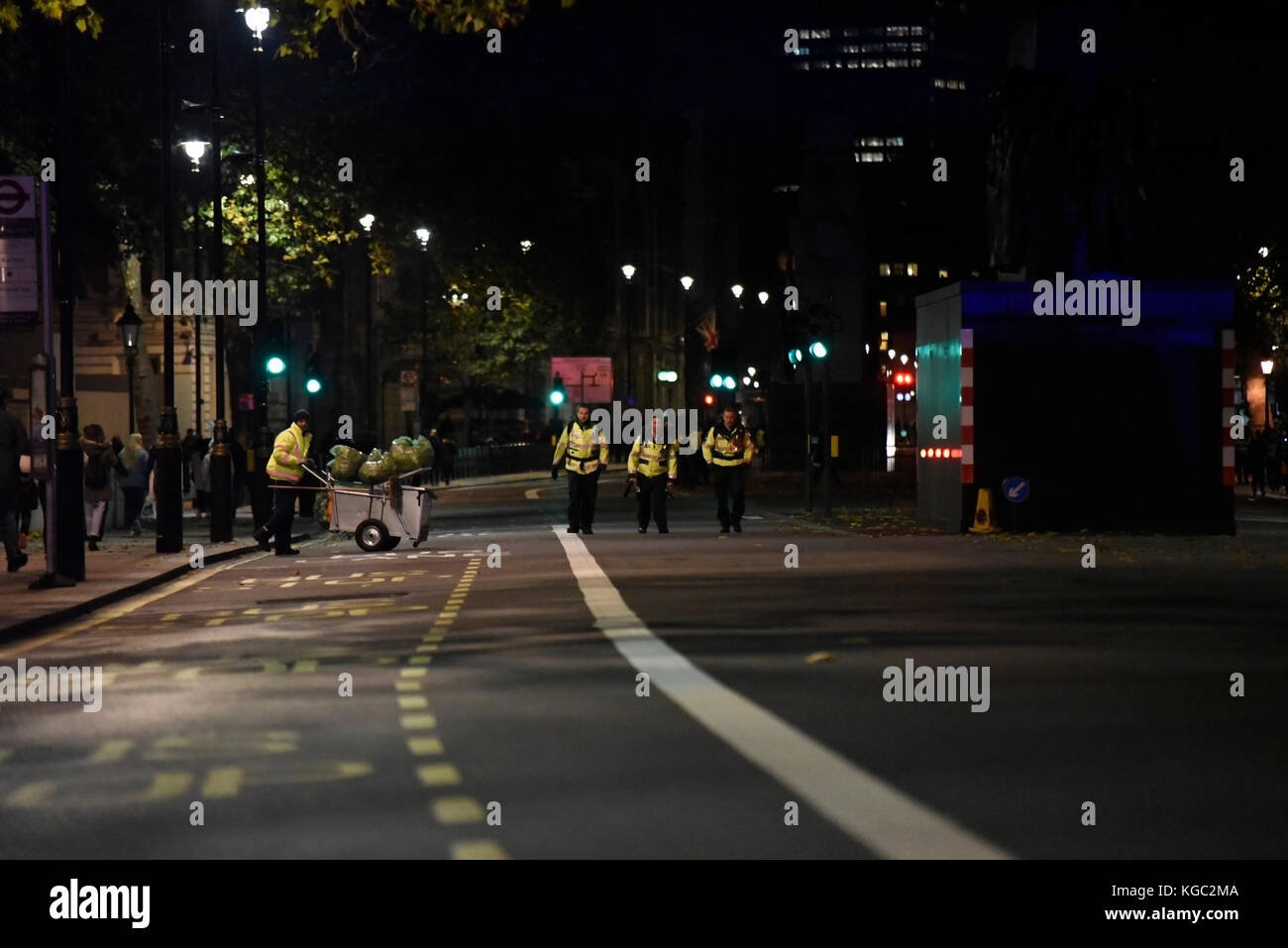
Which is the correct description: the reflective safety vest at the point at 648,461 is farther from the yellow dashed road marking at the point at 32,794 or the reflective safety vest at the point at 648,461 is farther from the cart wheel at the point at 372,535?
the yellow dashed road marking at the point at 32,794

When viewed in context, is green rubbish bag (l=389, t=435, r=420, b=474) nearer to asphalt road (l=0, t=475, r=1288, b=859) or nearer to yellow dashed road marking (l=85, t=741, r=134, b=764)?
asphalt road (l=0, t=475, r=1288, b=859)

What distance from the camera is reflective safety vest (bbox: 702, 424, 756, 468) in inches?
1297

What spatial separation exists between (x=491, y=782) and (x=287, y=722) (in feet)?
8.13

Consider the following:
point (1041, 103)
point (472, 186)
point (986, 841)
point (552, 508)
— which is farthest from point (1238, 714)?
point (472, 186)

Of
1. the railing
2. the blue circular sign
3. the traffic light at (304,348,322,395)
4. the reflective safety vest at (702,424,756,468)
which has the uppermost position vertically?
Answer: the traffic light at (304,348,322,395)

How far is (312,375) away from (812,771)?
3960 centimetres

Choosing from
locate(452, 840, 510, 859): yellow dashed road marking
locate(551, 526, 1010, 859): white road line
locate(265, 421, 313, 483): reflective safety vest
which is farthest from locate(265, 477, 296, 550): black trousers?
locate(452, 840, 510, 859): yellow dashed road marking

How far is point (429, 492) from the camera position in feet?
105

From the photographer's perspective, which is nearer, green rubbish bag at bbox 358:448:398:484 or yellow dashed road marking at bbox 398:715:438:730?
yellow dashed road marking at bbox 398:715:438:730

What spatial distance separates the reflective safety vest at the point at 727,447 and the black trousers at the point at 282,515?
19.5ft

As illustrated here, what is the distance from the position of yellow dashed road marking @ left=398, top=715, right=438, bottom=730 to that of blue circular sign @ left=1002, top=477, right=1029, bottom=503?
1947 cm

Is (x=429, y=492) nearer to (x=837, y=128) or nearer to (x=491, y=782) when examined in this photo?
(x=491, y=782)

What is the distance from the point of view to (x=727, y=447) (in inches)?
1299

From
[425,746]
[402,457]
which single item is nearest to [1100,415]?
[402,457]
